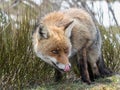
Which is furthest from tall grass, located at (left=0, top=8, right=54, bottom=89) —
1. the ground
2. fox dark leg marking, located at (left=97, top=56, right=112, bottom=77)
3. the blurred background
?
fox dark leg marking, located at (left=97, top=56, right=112, bottom=77)

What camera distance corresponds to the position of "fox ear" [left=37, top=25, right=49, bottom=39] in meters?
5.66

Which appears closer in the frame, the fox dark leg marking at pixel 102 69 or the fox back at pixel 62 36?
the fox back at pixel 62 36

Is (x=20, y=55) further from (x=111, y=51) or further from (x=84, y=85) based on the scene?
(x=111, y=51)

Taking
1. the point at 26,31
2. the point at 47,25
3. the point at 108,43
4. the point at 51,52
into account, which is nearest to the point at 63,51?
the point at 51,52

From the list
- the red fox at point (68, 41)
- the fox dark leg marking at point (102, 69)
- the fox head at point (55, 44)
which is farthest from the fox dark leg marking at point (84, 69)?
the fox head at point (55, 44)

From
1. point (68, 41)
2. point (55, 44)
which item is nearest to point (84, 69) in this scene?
point (68, 41)

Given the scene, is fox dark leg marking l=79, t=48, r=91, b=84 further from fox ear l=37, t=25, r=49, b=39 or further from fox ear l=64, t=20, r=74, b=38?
fox ear l=37, t=25, r=49, b=39

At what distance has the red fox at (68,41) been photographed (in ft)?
18.4

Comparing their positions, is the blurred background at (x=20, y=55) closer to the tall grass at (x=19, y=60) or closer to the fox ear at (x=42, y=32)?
the tall grass at (x=19, y=60)

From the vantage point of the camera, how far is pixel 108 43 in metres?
7.05

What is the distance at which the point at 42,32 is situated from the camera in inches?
225

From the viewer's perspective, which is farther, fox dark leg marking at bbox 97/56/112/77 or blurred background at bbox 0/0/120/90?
fox dark leg marking at bbox 97/56/112/77

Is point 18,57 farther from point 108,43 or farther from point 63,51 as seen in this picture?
point 108,43

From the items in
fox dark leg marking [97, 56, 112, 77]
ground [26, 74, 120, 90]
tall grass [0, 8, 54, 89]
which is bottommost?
ground [26, 74, 120, 90]
